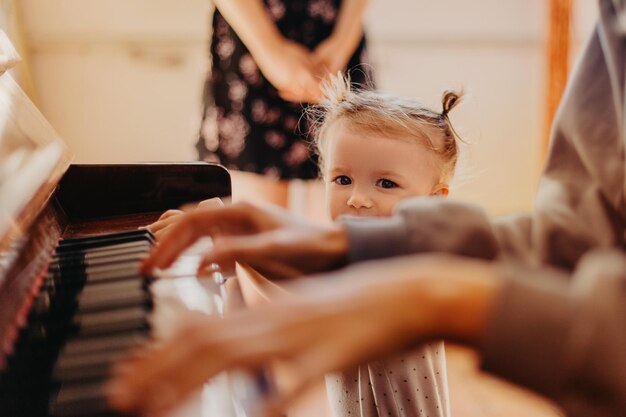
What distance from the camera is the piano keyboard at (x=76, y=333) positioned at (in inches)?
22.7

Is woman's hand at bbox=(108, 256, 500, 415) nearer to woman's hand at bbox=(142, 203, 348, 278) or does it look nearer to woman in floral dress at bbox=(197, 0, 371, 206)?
woman's hand at bbox=(142, 203, 348, 278)

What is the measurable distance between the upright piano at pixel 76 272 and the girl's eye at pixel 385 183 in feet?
0.96

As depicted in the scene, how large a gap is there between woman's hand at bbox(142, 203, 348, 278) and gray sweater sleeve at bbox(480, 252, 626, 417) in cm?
21

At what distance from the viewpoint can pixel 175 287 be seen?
799 millimetres

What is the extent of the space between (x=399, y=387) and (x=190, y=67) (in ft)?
5.89

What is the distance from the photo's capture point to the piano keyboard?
577 millimetres

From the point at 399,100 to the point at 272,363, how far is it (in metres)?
1.03

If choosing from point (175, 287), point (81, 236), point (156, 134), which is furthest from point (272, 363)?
point (156, 134)

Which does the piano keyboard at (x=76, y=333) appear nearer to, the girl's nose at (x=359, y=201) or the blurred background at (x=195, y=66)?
the girl's nose at (x=359, y=201)

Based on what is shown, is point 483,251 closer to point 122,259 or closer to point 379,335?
point 379,335

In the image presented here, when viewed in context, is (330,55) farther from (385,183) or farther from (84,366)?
(84,366)

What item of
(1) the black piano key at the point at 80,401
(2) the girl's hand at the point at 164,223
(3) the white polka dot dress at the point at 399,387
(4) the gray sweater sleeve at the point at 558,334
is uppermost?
(2) the girl's hand at the point at 164,223

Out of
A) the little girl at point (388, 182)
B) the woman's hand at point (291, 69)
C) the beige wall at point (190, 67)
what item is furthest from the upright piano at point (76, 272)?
the beige wall at point (190, 67)

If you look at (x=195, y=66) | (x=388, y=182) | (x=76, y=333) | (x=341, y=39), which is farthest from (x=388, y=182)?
(x=195, y=66)
